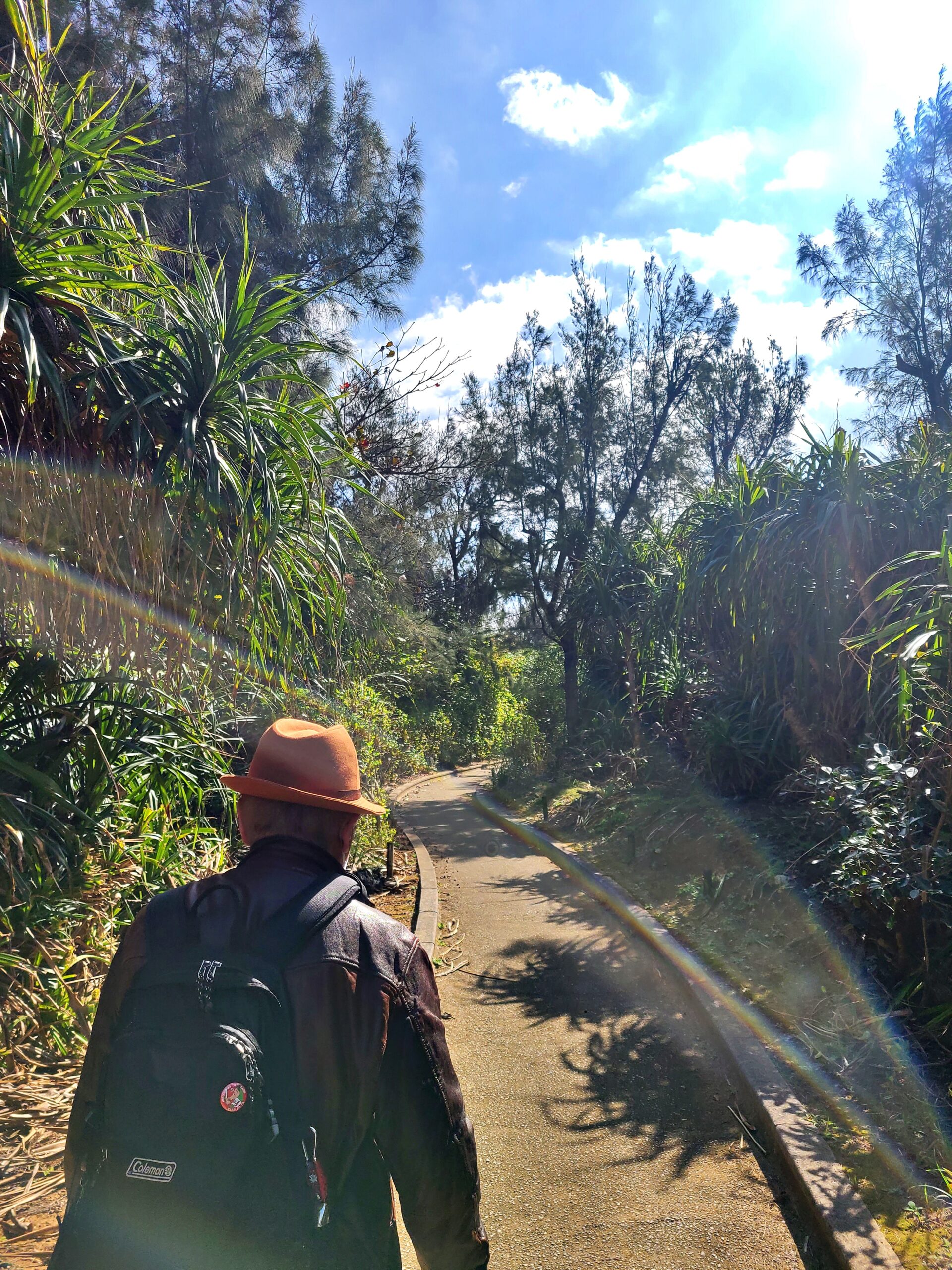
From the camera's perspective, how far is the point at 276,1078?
52.9 inches

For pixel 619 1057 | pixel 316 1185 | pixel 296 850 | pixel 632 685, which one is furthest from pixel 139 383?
pixel 632 685

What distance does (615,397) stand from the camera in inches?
707

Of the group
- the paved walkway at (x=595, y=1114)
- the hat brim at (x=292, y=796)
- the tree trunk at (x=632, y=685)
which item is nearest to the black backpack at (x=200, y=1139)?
the hat brim at (x=292, y=796)

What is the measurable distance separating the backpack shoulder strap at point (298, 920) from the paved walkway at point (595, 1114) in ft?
7.38

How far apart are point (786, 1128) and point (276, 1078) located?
3.00 metres

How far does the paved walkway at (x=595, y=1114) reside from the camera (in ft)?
10.0

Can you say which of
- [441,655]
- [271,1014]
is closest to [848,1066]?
[271,1014]

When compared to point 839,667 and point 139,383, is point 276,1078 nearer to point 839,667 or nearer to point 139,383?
point 139,383

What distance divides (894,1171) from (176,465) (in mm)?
4056

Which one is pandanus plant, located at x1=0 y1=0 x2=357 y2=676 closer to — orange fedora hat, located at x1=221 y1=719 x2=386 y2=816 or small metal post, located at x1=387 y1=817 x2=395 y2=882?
orange fedora hat, located at x1=221 y1=719 x2=386 y2=816

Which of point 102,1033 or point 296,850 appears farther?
point 296,850

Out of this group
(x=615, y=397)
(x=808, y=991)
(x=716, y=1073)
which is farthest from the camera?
(x=615, y=397)

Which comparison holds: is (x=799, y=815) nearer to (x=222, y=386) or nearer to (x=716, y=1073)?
(x=716, y=1073)

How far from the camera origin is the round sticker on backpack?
1.24 metres
